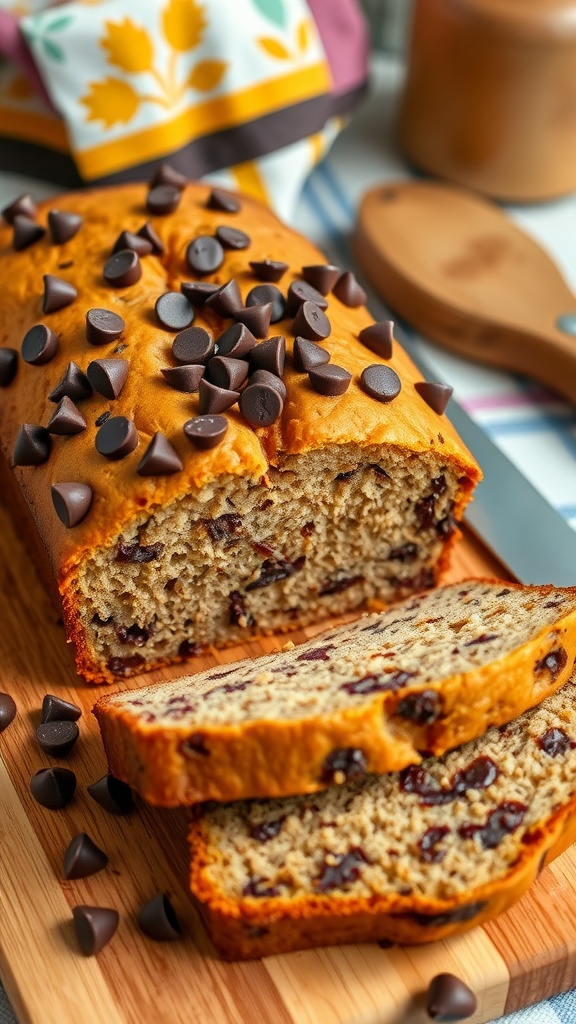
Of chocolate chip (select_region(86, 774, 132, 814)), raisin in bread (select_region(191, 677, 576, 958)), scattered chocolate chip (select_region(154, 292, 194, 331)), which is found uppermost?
scattered chocolate chip (select_region(154, 292, 194, 331))

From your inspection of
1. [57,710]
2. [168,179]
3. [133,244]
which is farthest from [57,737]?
[168,179]

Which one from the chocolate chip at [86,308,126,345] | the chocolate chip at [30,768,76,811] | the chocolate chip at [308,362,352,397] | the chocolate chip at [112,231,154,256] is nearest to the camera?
the chocolate chip at [30,768,76,811]

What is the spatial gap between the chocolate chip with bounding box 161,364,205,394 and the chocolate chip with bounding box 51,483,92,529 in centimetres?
44

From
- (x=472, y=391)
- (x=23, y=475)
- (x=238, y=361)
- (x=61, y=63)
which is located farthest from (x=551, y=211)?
(x=23, y=475)

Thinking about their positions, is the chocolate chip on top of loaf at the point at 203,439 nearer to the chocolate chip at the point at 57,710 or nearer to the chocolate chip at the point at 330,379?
the chocolate chip at the point at 330,379

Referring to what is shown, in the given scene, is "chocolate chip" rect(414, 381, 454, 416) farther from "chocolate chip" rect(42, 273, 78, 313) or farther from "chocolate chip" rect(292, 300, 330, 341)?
"chocolate chip" rect(42, 273, 78, 313)

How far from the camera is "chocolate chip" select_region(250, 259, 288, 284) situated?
12.9 feet

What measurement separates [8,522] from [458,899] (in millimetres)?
2267

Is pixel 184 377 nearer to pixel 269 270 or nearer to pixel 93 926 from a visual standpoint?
pixel 269 270

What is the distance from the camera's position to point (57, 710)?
3506 mm

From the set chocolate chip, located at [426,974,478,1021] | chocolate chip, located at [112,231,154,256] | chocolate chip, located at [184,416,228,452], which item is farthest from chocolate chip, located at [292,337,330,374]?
chocolate chip, located at [426,974,478,1021]

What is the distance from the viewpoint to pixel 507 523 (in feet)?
13.7

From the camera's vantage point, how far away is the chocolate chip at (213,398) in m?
3.44

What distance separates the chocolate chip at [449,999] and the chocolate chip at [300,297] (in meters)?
2.14
